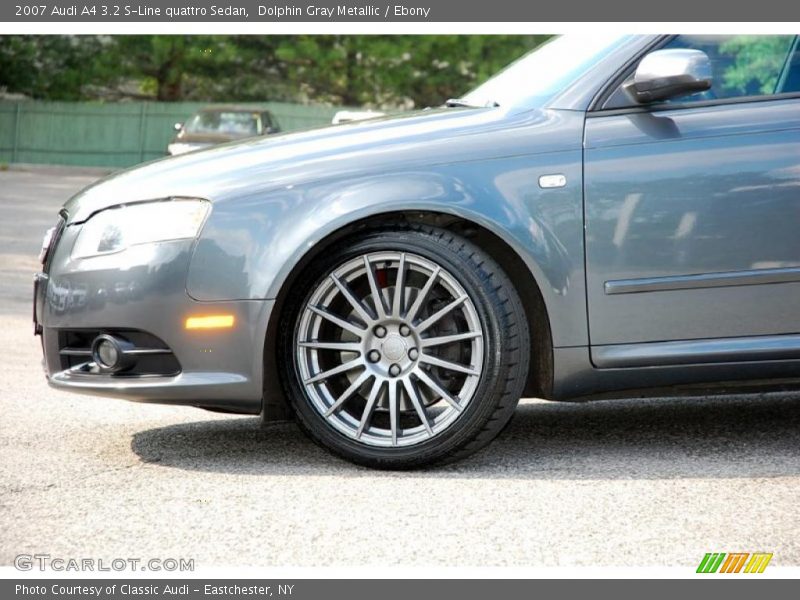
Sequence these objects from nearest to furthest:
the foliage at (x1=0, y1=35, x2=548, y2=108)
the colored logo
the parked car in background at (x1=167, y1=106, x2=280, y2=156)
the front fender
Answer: the colored logo
the front fender
the parked car in background at (x1=167, y1=106, x2=280, y2=156)
the foliage at (x1=0, y1=35, x2=548, y2=108)

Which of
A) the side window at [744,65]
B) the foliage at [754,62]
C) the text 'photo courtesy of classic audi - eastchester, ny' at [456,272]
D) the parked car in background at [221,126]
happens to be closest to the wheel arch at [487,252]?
the text 'photo courtesy of classic audi - eastchester, ny' at [456,272]

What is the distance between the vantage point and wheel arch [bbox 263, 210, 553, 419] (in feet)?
14.0

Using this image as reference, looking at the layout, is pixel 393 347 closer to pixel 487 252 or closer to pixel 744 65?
pixel 487 252

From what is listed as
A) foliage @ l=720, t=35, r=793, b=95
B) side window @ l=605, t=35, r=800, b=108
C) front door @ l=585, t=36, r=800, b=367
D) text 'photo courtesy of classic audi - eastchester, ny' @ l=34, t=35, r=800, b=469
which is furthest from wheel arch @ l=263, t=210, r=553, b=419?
foliage @ l=720, t=35, r=793, b=95

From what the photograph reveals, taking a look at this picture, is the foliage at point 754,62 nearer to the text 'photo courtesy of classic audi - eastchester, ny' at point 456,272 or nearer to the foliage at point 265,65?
the text 'photo courtesy of classic audi - eastchester, ny' at point 456,272

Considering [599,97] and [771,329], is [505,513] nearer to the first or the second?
[771,329]

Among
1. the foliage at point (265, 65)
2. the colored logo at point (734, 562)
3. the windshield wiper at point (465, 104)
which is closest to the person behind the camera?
the colored logo at point (734, 562)

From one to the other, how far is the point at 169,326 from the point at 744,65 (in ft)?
7.24

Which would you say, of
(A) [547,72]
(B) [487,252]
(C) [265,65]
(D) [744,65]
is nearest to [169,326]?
(B) [487,252]

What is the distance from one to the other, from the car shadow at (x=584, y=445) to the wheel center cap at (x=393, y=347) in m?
0.40

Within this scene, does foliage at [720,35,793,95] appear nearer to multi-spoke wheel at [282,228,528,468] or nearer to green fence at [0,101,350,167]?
multi-spoke wheel at [282,228,528,468]

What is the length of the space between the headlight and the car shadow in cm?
78

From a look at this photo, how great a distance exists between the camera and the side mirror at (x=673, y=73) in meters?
4.22
